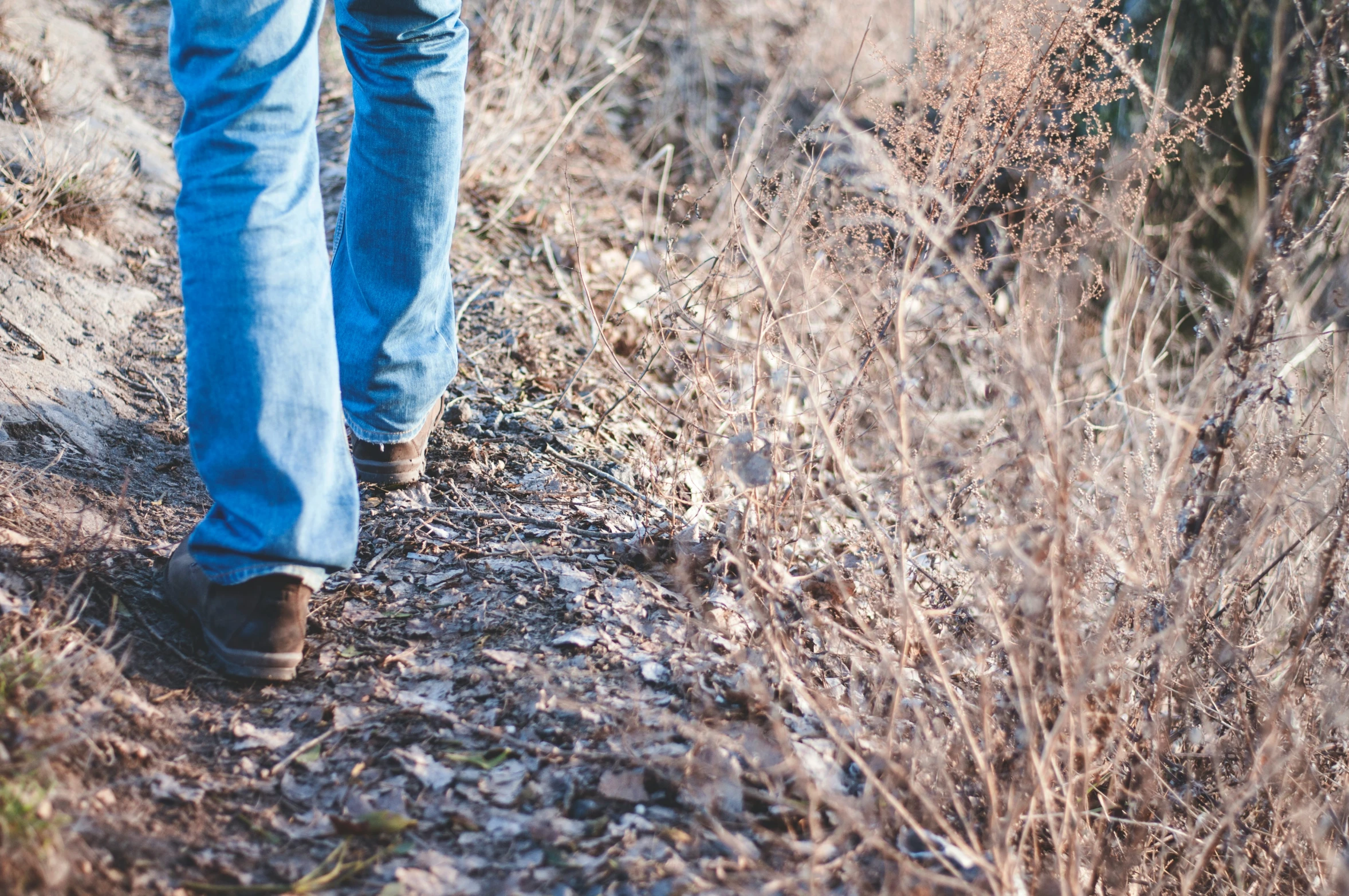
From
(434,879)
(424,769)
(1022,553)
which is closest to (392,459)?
(424,769)

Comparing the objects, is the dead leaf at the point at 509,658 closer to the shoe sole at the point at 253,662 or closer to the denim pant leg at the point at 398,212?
the shoe sole at the point at 253,662

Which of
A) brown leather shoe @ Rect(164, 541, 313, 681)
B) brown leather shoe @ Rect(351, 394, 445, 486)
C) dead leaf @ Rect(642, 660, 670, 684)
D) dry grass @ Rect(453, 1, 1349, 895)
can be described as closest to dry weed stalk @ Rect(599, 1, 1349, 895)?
dry grass @ Rect(453, 1, 1349, 895)

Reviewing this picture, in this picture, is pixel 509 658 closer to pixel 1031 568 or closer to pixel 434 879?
pixel 434 879

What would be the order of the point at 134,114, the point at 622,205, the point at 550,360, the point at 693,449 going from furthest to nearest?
the point at 622,205 → the point at 134,114 → the point at 550,360 → the point at 693,449

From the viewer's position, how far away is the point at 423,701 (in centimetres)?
171

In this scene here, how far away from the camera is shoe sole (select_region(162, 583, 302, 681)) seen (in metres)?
1.63

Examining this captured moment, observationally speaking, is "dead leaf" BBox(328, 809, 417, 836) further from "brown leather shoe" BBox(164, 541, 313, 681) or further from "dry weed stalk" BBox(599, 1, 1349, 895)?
"dry weed stalk" BBox(599, 1, 1349, 895)

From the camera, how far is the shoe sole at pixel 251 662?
1634 mm

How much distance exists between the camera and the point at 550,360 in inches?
126

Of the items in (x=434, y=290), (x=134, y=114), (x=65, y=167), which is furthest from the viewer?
(x=134, y=114)

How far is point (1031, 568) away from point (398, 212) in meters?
1.48

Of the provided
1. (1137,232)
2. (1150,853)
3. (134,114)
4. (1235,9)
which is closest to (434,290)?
(1150,853)

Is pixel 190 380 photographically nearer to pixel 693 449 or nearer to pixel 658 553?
pixel 658 553

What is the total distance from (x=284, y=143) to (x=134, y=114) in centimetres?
309
